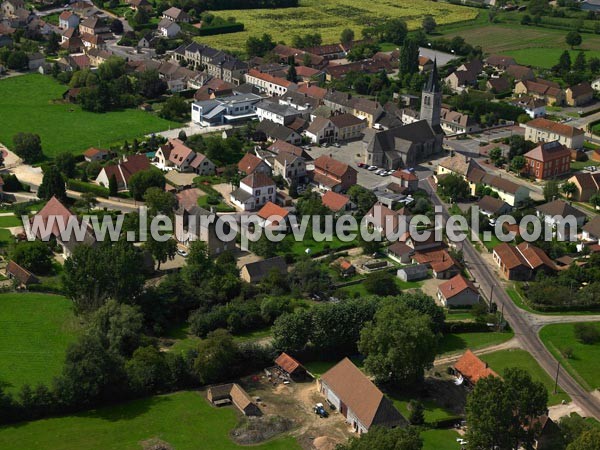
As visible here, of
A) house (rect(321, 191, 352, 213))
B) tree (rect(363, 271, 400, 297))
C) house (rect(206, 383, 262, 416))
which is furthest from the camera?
house (rect(321, 191, 352, 213))

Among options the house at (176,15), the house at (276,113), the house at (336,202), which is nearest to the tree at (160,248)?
the house at (336,202)

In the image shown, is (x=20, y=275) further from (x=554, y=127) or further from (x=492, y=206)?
(x=554, y=127)

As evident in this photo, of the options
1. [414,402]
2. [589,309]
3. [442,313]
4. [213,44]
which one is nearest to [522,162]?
[589,309]

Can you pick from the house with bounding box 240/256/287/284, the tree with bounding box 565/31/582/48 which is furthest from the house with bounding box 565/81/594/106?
the house with bounding box 240/256/287/284

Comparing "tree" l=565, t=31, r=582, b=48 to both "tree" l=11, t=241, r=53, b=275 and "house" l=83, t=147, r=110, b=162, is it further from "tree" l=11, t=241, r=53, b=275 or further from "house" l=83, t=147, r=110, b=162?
"tree" l=11, t=241, r=53, b=275

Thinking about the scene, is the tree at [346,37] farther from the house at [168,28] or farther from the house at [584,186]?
the house at [584,186]

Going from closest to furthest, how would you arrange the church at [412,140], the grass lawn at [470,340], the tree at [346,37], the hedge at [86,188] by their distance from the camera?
the grass lawn at [470,340] → the hedge at [86,188] → the church at [412,140] → the tree at [346,37]

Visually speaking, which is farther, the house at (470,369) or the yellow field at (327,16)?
the yellow field at (327,16)
